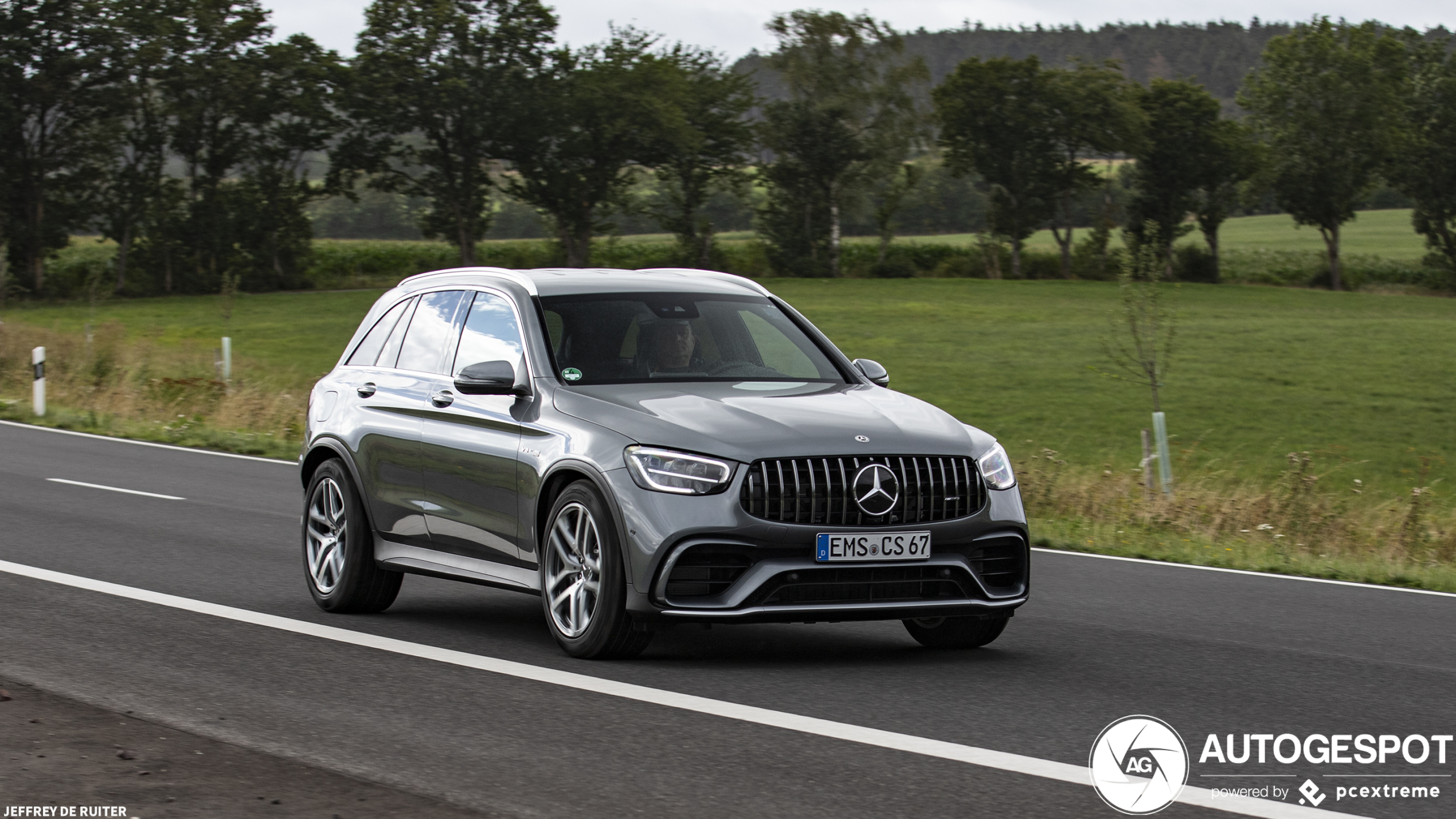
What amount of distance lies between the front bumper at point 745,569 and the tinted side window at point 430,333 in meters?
2.07

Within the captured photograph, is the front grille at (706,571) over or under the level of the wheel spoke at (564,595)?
over

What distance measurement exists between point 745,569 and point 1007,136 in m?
85.9

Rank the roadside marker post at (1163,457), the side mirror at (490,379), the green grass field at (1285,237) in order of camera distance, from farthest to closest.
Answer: the green grass field at (1285,237)
the roadside marker post at (1163,457)
the side mirror at (490,379)

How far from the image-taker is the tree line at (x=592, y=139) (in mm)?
75062

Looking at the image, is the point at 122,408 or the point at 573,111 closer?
the point at 122,408

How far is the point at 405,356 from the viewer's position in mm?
9297

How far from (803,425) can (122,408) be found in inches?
867

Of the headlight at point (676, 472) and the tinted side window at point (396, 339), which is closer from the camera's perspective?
the headlight at point (676, 472)

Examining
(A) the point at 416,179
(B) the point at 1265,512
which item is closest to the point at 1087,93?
(A) the point at 416,179

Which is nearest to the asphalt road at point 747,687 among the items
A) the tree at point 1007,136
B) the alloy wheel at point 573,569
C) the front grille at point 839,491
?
the alloy wheel at point 573,569

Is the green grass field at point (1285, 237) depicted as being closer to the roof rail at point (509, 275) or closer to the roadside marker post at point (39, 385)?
the roadside marker post at point (39, 385)

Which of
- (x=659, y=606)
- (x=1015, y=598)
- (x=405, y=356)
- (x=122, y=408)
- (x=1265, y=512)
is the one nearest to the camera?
(x=659, y=606)

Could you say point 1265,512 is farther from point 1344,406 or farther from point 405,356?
point 1344,406

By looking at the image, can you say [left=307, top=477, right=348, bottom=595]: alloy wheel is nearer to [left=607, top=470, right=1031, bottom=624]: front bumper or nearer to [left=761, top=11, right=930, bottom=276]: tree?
[left=607, top=470, right=1031, bottom=624]: front bumper
